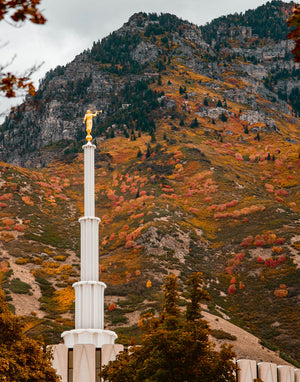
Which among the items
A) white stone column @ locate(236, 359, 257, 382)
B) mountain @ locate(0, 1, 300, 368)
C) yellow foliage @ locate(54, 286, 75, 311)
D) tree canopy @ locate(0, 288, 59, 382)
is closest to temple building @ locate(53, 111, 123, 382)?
mountain @ locate(0, 1, 300, 368)

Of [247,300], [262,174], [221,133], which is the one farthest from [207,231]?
[221,133]

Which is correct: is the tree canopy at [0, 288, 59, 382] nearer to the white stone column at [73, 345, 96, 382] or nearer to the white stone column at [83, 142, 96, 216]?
the white stone column at [73, 345, 96, 382]

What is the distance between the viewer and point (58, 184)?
4309 inches

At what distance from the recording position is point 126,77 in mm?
162500

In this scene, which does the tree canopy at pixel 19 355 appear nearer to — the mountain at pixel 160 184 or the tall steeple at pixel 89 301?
the tall steeple at pixel 89 301

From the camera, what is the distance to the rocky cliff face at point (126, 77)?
148m

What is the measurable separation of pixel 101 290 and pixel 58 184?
256 feet

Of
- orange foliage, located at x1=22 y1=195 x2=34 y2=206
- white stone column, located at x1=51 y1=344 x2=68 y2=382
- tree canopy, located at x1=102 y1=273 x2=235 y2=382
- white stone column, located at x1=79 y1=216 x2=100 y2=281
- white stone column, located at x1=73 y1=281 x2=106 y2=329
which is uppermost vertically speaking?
orange foliage, located at x1=22 y1=195 x2=34 y2=206

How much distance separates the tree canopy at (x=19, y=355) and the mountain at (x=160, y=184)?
9.56m

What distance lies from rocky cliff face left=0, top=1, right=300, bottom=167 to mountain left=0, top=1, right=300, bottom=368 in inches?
20.1

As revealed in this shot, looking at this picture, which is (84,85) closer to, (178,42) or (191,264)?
(178,42)

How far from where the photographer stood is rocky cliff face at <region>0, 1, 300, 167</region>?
485ft

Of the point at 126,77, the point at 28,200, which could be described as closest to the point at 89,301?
the point at 28,200

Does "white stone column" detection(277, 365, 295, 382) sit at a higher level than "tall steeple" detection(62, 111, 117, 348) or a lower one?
lower
